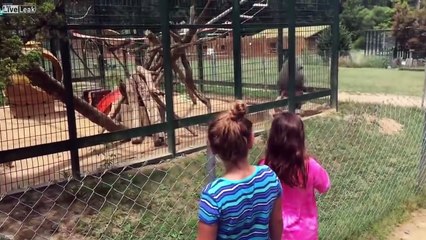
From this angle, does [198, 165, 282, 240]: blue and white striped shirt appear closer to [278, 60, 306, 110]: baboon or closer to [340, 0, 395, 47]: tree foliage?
[278, 60, 306, 110]: baboon

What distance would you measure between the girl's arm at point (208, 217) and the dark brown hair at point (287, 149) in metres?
0.59

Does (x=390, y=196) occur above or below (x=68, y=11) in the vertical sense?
below

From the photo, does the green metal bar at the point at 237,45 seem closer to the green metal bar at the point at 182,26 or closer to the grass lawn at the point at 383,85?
the green metal bar at the point at 182,26

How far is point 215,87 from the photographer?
9.09 meters

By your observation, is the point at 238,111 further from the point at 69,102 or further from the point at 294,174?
the point at 69,102

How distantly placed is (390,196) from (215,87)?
4.63m

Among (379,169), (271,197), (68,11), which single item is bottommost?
(379,169)

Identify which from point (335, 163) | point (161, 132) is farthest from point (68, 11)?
point (335, 163)

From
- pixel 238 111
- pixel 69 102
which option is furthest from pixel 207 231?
pixel 69 102

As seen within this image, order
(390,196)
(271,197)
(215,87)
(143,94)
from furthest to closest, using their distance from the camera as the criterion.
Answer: (215,87) < (143,94) < (390,196) < (271,197)

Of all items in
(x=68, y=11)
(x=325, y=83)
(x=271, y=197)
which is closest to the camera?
(x=271, y=197)

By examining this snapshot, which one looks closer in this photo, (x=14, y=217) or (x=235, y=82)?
(x=14, y=217)

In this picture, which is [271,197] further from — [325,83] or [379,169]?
[325,83]

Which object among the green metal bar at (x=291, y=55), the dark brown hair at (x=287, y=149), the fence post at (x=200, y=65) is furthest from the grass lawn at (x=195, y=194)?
the fence post at (x=200, y=65)
